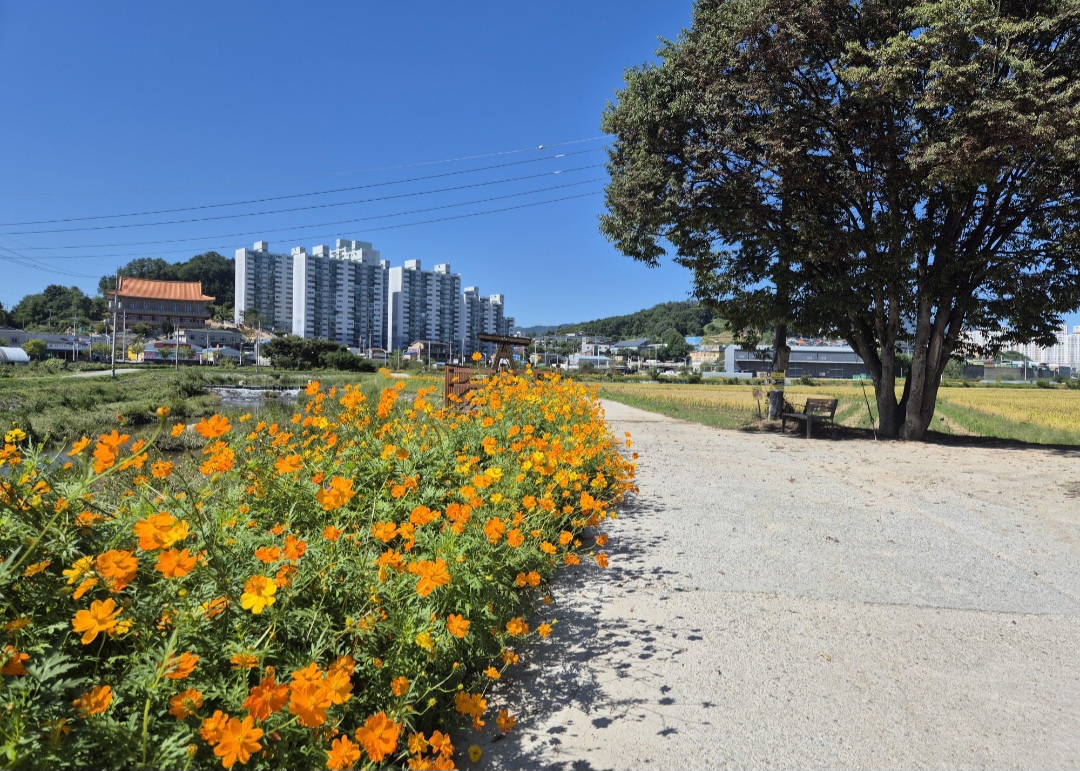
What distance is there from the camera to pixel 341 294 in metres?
110

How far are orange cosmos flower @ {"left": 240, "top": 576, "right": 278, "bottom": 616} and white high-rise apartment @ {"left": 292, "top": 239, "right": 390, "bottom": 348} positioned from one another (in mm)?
112245

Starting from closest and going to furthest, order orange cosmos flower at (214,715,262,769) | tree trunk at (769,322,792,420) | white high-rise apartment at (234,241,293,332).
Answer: orange cosmos flower at (214,715,262,769) → tree trunk at (769,322,792,420) → white high-rise apartment at (234,241,293,332)

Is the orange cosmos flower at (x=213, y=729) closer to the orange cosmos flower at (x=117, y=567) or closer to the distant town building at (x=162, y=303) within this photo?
the orange cosmos flower at (x=117, y=567)

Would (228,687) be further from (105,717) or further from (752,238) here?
(752,238)

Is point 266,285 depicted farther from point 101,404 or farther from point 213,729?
point 213,729

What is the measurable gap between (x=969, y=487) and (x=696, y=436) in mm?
5521

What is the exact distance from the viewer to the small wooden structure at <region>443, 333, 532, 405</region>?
792 cm

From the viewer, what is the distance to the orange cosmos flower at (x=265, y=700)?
1.18m

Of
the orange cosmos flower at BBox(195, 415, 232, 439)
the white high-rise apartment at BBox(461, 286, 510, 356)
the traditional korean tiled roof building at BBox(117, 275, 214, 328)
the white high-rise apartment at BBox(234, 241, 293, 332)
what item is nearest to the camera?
the orange cosmos flower at BBox(195, 415, 232, 439)

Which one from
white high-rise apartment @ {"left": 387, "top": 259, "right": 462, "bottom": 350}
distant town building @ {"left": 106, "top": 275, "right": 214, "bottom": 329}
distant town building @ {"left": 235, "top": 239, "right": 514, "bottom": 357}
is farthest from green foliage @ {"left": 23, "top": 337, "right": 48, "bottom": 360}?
white high-rise apartment @ {"left": 387, "top": 259, "right": 462, "bottom": 350}

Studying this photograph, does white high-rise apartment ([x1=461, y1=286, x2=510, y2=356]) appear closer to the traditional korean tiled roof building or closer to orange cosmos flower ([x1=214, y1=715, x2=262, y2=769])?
the traditional korean tiled roof building

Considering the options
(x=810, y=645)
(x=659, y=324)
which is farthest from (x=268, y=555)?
(x=659, y=324)

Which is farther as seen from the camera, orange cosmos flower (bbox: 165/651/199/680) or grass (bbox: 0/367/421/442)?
grass (bbox: 0/367/421/442)

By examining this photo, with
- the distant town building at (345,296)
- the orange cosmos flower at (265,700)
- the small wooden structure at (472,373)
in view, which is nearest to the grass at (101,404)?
the small wooden structure at (472,373)
